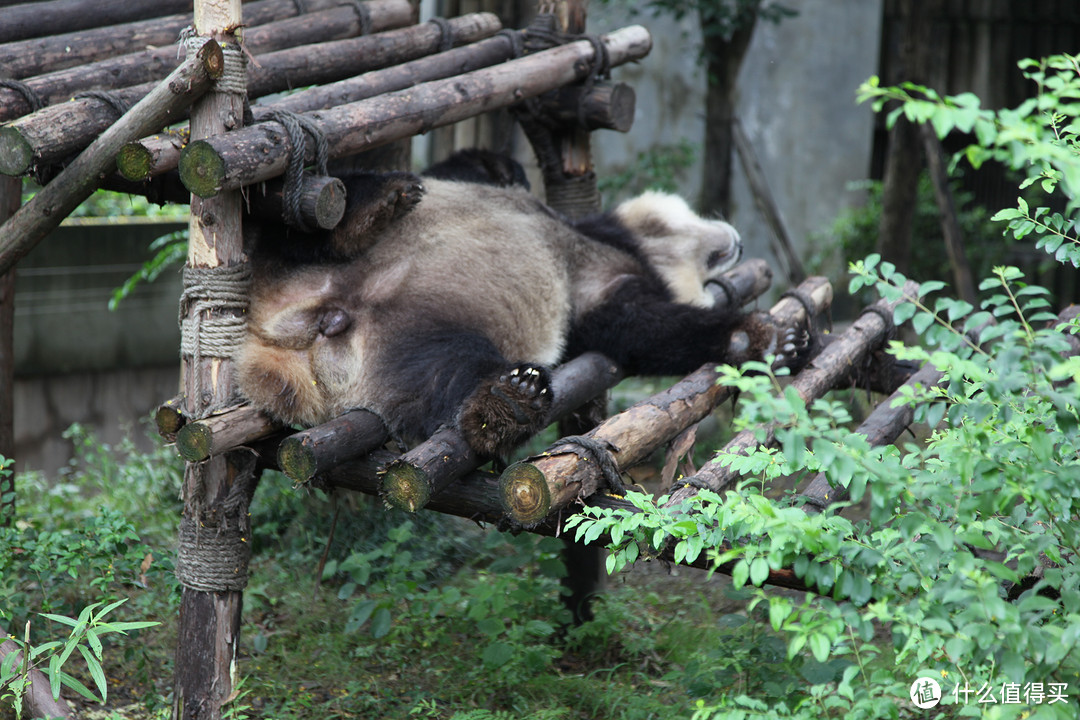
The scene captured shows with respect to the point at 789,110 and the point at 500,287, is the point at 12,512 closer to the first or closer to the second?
the point at 500,287

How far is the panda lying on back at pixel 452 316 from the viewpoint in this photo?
9.41 ft

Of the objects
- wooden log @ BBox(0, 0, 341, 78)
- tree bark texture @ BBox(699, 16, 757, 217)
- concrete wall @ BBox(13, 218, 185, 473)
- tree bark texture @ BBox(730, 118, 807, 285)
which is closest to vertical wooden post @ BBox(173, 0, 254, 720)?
wooden log @ BBox(0, 0, 341, 78)

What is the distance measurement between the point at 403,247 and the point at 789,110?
7267 millimetres

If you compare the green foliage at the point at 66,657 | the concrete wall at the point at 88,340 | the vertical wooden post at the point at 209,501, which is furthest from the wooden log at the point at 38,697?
the concrete wall at the point at 88,340

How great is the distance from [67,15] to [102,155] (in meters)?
1.23

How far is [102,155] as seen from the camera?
2744 mm

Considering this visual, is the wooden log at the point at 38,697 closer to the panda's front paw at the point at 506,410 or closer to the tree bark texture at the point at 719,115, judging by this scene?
the panda's front paw at the point at 506,410

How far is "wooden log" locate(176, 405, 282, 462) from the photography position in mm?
2598

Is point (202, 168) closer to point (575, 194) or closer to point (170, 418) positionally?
point (170, 418)

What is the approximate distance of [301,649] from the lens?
385cm

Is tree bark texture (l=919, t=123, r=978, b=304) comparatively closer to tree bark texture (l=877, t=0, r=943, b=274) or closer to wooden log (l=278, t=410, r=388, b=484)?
tree bark texture (l=877, t=0, r=943, b=274)

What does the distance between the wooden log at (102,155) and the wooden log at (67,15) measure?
3.22 feet

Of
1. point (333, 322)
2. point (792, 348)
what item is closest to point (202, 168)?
point (333, 322)

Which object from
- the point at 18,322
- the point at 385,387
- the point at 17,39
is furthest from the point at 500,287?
the point at 18,322
